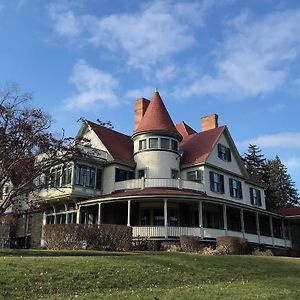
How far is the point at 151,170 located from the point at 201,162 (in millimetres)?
4042

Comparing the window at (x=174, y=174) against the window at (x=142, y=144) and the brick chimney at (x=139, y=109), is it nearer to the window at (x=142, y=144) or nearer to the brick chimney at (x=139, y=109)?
the window at (x=142, y=144)

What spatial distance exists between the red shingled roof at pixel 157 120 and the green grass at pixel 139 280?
19.5m

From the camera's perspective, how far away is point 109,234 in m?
27.0

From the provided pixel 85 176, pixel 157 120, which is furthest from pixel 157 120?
pixel 85 176

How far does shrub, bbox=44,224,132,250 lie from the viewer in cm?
2653

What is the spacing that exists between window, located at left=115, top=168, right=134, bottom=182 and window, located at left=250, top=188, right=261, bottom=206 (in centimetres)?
1273

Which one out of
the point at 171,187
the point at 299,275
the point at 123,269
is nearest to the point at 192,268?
the point at 123,269

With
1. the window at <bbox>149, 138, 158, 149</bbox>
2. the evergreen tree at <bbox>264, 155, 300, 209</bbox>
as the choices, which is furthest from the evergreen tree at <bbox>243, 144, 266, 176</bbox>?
the window at <bbox>149, 138, 158, 149</bbox>

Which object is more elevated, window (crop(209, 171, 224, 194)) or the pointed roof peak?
the pointed roof peak

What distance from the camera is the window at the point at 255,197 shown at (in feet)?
145

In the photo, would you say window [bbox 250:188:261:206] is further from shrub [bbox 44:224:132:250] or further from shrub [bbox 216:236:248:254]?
shrub [bbox 44:224:132:250]

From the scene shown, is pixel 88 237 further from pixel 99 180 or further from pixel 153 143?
pixel 153 143

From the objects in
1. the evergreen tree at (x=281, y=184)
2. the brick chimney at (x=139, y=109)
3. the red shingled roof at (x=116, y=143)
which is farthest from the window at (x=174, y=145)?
the evergreen tree at (x=281, y=184)

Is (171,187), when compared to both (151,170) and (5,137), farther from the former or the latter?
(5,137)
